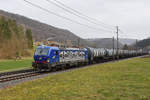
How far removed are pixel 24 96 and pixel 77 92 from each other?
314 centimetres

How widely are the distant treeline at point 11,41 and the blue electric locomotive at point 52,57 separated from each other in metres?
46.7

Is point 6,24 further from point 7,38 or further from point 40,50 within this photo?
point 40,50

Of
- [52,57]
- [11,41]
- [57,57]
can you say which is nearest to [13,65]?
[57,57]

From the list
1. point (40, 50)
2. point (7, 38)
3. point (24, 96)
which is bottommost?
point (24, 96)

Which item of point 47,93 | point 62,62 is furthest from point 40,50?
point 47,93

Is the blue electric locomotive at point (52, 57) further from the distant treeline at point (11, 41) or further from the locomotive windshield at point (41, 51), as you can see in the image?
the distant treeline at point (11, 41)

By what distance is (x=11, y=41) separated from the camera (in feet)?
259

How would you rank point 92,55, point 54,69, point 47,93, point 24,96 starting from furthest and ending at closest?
1. point 92,55
2. point 54,69
3. point 47,93
4. point 24,96

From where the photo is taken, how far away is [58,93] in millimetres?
11414

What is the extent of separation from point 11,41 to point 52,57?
6025 cm

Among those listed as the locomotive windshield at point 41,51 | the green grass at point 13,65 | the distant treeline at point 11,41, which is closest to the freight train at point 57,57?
the locomotive windshield at point 41,51

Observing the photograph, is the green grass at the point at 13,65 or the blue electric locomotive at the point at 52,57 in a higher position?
the blue electric locomotive at the point at 52,57

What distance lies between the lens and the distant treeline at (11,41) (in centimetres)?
7247

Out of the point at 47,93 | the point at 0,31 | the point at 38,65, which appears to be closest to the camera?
the point at 47,93
